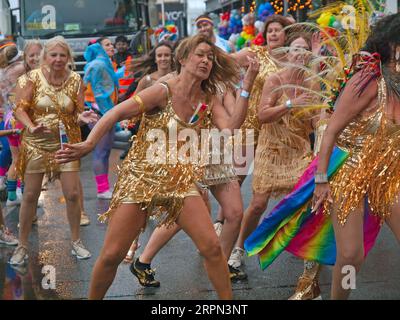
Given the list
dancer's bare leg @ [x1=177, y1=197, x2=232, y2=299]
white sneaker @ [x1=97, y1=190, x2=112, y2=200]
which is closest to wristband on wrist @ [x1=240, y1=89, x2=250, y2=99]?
dancer's bare leg @ [x1=177, y1=197, x2=232, y2=299]

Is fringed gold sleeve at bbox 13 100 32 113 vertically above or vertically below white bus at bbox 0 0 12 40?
below

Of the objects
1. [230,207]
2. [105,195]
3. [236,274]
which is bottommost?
[105,195]

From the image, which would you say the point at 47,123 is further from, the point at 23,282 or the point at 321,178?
the point at 321,178

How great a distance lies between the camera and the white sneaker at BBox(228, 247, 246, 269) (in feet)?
17.9

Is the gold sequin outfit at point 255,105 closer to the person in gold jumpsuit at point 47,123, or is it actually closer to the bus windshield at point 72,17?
the person in gold jumpsuit at point 47,123

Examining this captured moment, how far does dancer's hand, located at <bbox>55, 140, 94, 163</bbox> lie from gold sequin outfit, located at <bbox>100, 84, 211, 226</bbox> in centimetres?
35

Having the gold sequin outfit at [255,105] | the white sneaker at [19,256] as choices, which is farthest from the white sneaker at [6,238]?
the gold sequin outfit at [255,105]

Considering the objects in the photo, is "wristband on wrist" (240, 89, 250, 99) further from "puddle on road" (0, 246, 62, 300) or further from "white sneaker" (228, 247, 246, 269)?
"puddle on road" (0, 246, 62, 300)

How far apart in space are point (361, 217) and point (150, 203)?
1150mm

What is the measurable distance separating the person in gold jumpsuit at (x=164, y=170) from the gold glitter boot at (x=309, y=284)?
0.86 meters

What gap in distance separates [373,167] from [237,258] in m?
1.93

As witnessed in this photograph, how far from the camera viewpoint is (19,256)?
5742 millimetres

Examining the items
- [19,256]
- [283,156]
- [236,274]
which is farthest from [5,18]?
[236,274]
